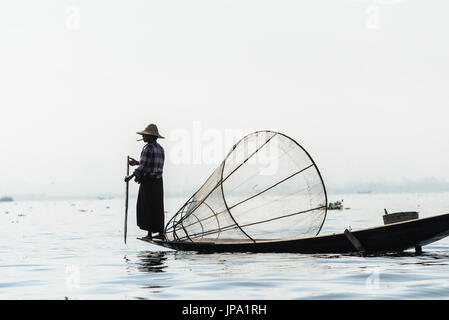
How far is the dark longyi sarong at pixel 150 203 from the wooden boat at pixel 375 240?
72.2 inches

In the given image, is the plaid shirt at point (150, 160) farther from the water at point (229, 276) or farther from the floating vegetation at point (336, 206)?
the floating vegetation at point (336, 206)

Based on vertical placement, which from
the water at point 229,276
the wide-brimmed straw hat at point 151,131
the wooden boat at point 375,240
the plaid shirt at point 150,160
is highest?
the wide-brimmed straw hat at point 151,131

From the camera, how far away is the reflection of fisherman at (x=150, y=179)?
1284cm

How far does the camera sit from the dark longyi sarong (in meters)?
13.0

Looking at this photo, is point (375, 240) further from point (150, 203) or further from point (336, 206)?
point (336, 206)

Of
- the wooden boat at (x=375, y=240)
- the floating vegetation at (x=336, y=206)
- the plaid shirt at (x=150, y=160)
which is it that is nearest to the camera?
the wooden boat at (x=375, y=240)

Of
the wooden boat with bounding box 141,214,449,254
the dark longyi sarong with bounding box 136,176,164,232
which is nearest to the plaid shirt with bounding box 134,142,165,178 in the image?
the dark longyi sarong with bounding box 136,176,164,232

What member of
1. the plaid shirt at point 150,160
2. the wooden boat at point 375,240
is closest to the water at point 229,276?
the wooden boat at point 375,240

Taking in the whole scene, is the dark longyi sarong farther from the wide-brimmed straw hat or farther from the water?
the wide-brimmed straw hat
